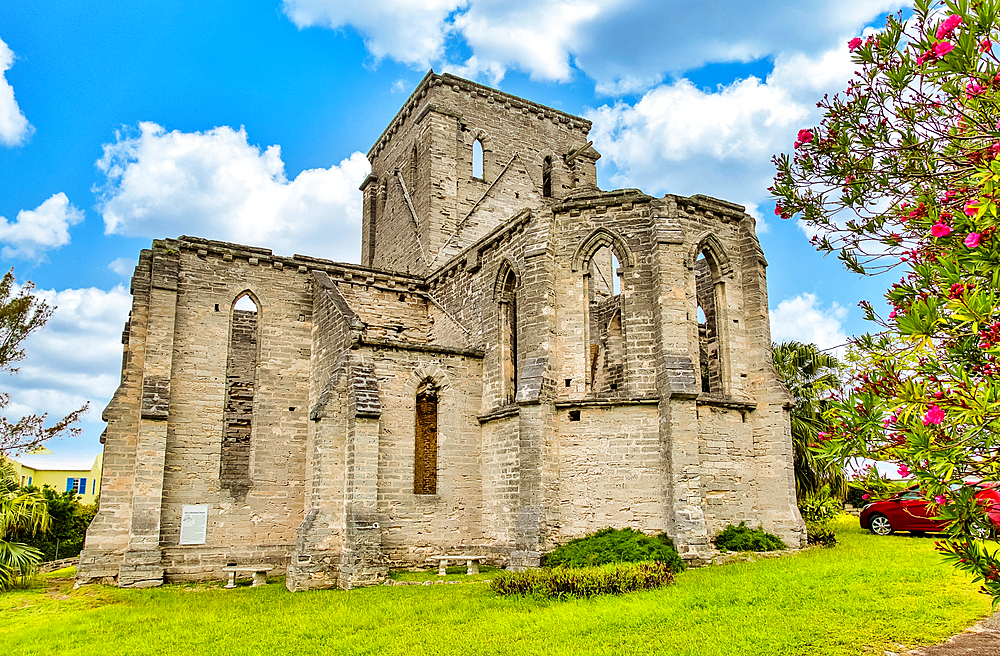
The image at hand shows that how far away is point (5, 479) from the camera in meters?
17.8

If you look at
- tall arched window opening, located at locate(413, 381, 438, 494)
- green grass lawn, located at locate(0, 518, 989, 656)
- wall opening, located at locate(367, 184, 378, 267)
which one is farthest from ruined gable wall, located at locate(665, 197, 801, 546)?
wall opening, located at locate(367, 184, 378, 267)

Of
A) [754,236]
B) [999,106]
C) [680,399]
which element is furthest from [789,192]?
[754,236]

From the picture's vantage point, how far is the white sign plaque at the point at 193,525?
57.4ft

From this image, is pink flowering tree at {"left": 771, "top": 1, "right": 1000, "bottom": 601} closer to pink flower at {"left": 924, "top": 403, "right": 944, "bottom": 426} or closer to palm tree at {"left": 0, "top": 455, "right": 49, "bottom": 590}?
pink flower at {"left": 924, "top": 403, "right": 944, "bottom": 426}

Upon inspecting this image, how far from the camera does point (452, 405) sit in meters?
17.7

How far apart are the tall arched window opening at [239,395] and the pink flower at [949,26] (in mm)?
18256

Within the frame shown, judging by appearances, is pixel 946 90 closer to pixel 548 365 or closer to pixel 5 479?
pixel 548 365

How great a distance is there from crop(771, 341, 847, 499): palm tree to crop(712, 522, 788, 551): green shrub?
482 cm

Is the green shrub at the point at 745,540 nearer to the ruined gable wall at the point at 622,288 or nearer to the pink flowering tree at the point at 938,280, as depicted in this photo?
the ruined gable wall at the point at 622,288

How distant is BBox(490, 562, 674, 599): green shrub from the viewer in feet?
39.1

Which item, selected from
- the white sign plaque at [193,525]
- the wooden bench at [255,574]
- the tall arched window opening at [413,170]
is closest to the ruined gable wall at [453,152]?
the tall arched window opening at [413,170]

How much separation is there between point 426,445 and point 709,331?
806 cm

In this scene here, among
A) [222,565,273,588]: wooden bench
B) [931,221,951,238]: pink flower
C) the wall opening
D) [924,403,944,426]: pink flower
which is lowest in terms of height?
[222,565,273,588]: wooden bench

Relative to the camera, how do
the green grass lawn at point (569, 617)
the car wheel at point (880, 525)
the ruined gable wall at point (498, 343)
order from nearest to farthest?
1. the green grass lawn at point (569, 617)
2. the ruined gable wall at point (498, 343)
3. the car wheel at point (880, 525)
